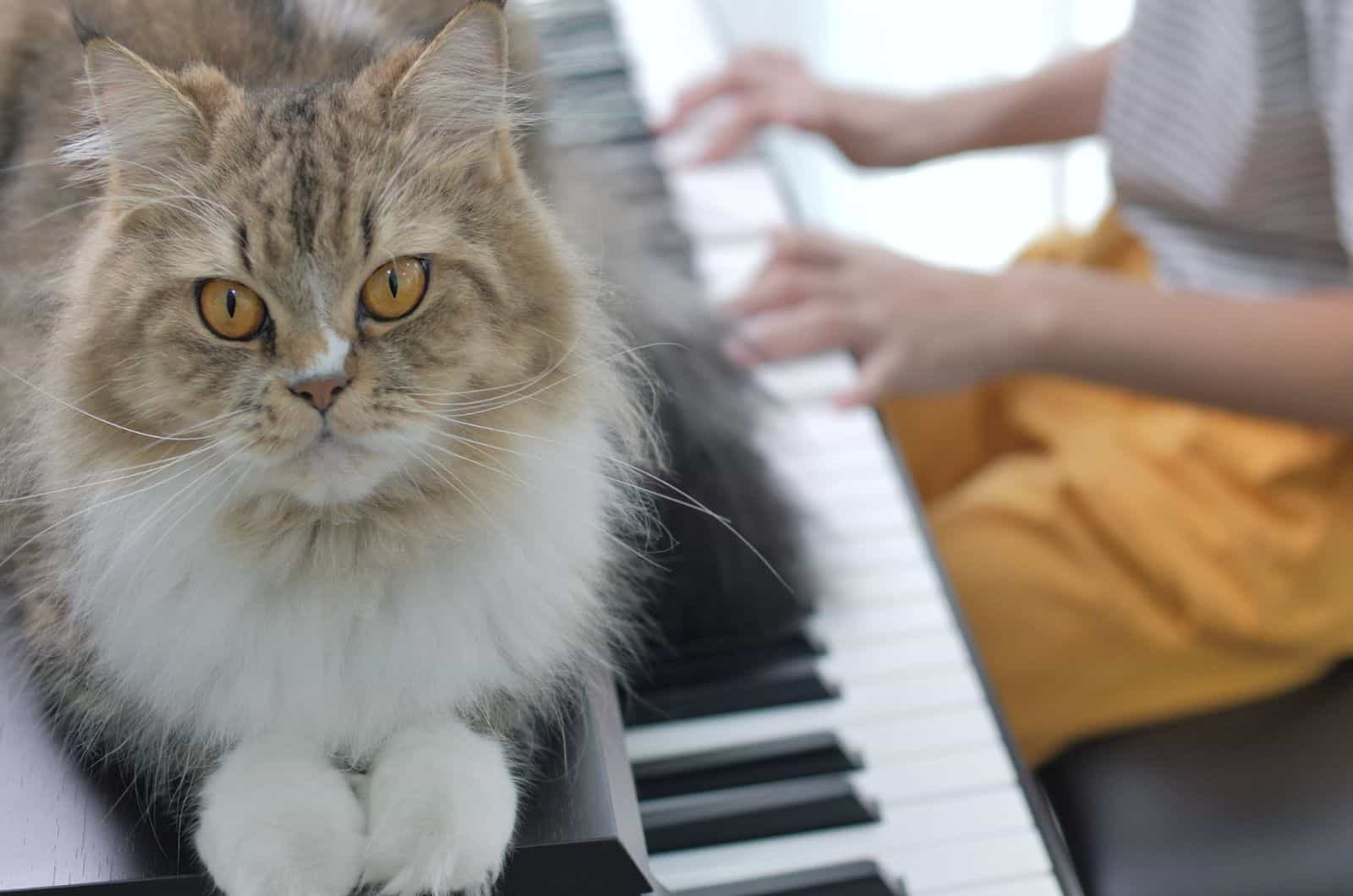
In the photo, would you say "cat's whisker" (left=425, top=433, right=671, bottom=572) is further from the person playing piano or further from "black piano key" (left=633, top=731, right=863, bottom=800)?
the person playing piano

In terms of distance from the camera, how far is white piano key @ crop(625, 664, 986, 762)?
758 mm

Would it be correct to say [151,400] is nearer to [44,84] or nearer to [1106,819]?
[44,84]

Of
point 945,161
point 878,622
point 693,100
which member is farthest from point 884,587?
point 945,161

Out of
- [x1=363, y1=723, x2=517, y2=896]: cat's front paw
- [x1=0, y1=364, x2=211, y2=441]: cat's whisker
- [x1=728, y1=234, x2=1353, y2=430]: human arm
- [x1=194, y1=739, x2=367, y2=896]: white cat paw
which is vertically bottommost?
[x1=728, y1=234, x2=1353, y2=430]: human arm

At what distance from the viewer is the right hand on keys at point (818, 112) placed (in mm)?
1334

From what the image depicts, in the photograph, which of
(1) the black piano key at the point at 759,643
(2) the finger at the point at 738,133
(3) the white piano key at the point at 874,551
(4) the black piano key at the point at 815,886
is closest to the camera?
(4) the black piano key at the point at 815,886

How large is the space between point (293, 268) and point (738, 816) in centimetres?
42

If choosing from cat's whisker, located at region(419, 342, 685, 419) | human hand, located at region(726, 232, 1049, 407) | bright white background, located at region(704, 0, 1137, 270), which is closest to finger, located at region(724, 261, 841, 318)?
human hand, located at region(726, 232, 1049, 407)

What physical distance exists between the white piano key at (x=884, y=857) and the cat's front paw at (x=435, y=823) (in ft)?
0.76

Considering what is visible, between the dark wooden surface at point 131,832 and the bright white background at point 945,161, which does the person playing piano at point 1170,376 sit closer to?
the dark wooden surface at point 131,832

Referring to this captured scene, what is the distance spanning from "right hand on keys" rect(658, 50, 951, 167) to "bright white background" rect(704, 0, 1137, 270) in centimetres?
81

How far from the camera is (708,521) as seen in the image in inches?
29.1

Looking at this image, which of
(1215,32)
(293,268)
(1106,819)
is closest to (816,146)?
(1215,32)

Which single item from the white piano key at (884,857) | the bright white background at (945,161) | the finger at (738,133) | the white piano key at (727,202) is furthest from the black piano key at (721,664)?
the bright white background at (945,161)
